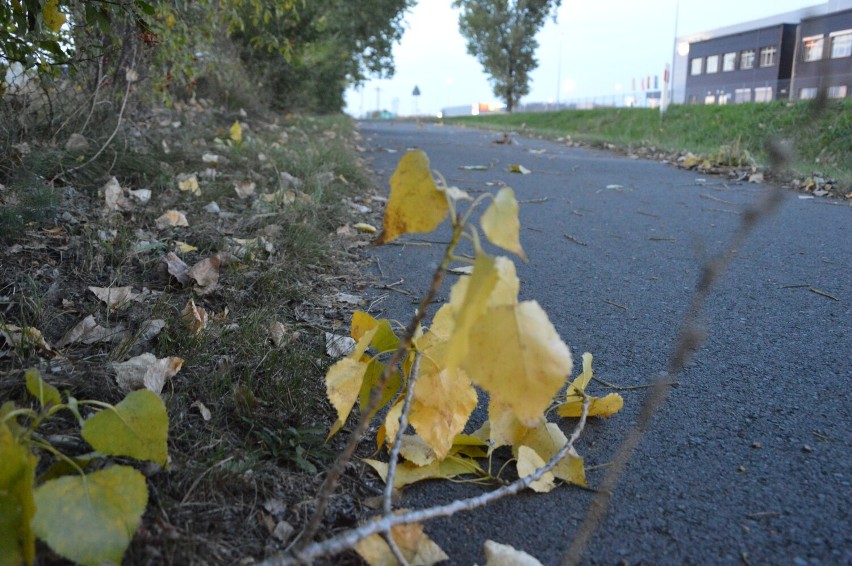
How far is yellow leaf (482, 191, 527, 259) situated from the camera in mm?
829

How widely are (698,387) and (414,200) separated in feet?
3.57


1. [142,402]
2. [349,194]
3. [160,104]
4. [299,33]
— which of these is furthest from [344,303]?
[299,33]

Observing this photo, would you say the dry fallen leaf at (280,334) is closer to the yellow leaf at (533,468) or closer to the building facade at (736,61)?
the yellow leaf at (533,468)

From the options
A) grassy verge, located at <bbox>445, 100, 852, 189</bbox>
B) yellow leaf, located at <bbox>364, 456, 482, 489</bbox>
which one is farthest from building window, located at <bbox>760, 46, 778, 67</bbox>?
yellow leaf, located at <bbox>364, 456, 482, 489</bbox>

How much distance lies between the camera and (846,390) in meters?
1.67

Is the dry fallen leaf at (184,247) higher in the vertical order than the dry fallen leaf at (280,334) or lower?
higher

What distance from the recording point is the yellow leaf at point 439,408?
125 centimetres

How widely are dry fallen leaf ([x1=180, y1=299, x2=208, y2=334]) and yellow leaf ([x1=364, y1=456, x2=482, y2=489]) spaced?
689mm

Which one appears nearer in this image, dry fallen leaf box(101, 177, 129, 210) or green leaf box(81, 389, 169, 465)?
green leaf box(81, 389, 169, 465)

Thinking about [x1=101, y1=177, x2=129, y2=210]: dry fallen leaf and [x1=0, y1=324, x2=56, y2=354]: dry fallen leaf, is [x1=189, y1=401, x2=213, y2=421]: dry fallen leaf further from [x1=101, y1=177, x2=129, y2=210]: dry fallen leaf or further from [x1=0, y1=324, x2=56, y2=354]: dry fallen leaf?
[x1=101, y1=177, x2=129, y2=210]: dry fallen leaf

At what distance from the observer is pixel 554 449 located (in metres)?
1.34

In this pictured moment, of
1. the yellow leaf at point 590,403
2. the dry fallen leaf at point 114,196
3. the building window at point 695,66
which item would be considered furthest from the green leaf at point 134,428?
the building window at point 695,66

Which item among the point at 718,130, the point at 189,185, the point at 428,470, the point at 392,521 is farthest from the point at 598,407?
the point at 718,130

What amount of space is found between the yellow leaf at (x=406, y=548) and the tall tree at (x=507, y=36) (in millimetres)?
35675
